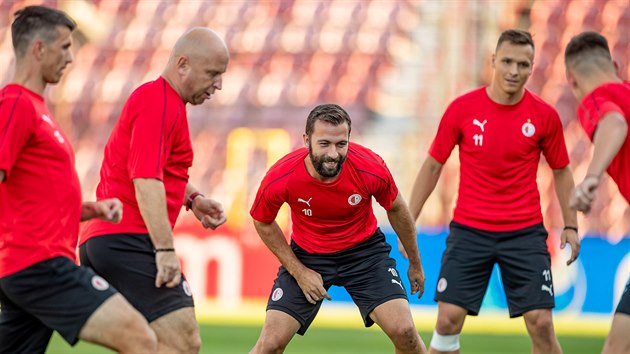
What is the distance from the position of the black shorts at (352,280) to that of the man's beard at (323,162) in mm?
618

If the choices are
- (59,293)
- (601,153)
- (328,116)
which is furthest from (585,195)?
(59,293)

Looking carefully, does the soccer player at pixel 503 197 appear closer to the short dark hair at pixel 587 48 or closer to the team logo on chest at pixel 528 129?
the team logo on chest at pixel 528 129

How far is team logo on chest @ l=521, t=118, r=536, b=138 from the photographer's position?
6910 millimetres

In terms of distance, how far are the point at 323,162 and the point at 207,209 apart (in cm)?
71

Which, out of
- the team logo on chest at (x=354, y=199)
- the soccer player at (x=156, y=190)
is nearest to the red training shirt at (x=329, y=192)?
the team logo on chest at (x=354, y=199)

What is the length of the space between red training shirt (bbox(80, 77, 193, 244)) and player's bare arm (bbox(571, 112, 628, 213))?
1.96 metres

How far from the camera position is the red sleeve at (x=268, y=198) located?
6094 mm

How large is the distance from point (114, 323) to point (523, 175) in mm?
3247

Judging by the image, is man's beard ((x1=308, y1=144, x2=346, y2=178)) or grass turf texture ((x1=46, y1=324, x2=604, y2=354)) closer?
man's beard ((x1=308, y1=144, x2=346, y2=178))

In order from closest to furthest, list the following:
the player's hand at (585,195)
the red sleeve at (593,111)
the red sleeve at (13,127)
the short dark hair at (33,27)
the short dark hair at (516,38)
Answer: the red sleeve at (13,127) < the short dark hair at (33,27) < the player's hand at (585,195) < the red sleeve at (593,111) < the short dark hair at (516,38)

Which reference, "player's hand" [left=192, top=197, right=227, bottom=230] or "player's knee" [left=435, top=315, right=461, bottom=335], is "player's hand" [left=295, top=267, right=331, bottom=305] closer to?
"player's hand" [left=192, top=197, right=227, bottom=230]

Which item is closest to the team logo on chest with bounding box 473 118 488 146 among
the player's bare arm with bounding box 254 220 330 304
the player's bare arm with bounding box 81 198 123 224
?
the player's bare arm with bounding box 254 220 330 304

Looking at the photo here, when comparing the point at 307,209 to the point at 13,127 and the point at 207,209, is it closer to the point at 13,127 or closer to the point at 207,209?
the point at 207,209

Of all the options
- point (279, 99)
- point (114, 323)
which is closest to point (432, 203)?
point (279, 99)
